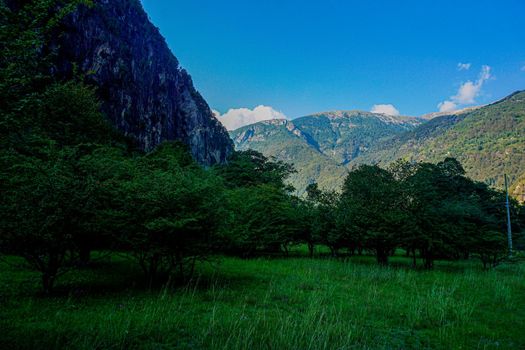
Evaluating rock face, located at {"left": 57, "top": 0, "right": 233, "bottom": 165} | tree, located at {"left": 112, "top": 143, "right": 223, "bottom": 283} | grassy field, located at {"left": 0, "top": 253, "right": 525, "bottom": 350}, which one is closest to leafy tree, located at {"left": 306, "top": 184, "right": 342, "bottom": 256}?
grassy field, located at {"left": 0, "top": 253, "right": 525, "bottom": 350}

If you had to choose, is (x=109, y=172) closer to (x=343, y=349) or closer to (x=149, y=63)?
(x=343, y=349)

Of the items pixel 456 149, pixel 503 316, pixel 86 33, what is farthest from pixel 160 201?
pixel 456 149

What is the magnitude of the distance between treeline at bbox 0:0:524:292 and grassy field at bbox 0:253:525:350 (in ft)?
3.88

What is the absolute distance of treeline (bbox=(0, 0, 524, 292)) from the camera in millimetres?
4250

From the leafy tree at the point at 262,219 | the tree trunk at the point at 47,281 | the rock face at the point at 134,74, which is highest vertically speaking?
the rock face at the point at 134,74

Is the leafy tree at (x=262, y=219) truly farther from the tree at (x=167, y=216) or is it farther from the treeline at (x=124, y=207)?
the tree at (x=167, y=216)

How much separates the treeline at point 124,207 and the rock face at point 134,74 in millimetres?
32770

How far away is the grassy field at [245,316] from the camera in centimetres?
564

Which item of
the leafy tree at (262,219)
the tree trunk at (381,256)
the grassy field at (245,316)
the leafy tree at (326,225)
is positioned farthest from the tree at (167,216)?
the leafy tree at (326,225)

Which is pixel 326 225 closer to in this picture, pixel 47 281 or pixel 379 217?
pixel 379 217

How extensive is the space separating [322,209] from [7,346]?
75.2ft

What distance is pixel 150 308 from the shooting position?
7289 mm

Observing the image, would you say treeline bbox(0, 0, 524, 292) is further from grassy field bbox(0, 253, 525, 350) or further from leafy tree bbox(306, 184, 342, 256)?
grassy field bbox(0, 253, 525, 350)

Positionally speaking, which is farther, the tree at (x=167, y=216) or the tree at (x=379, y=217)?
the tree at (x=379, y=217)
